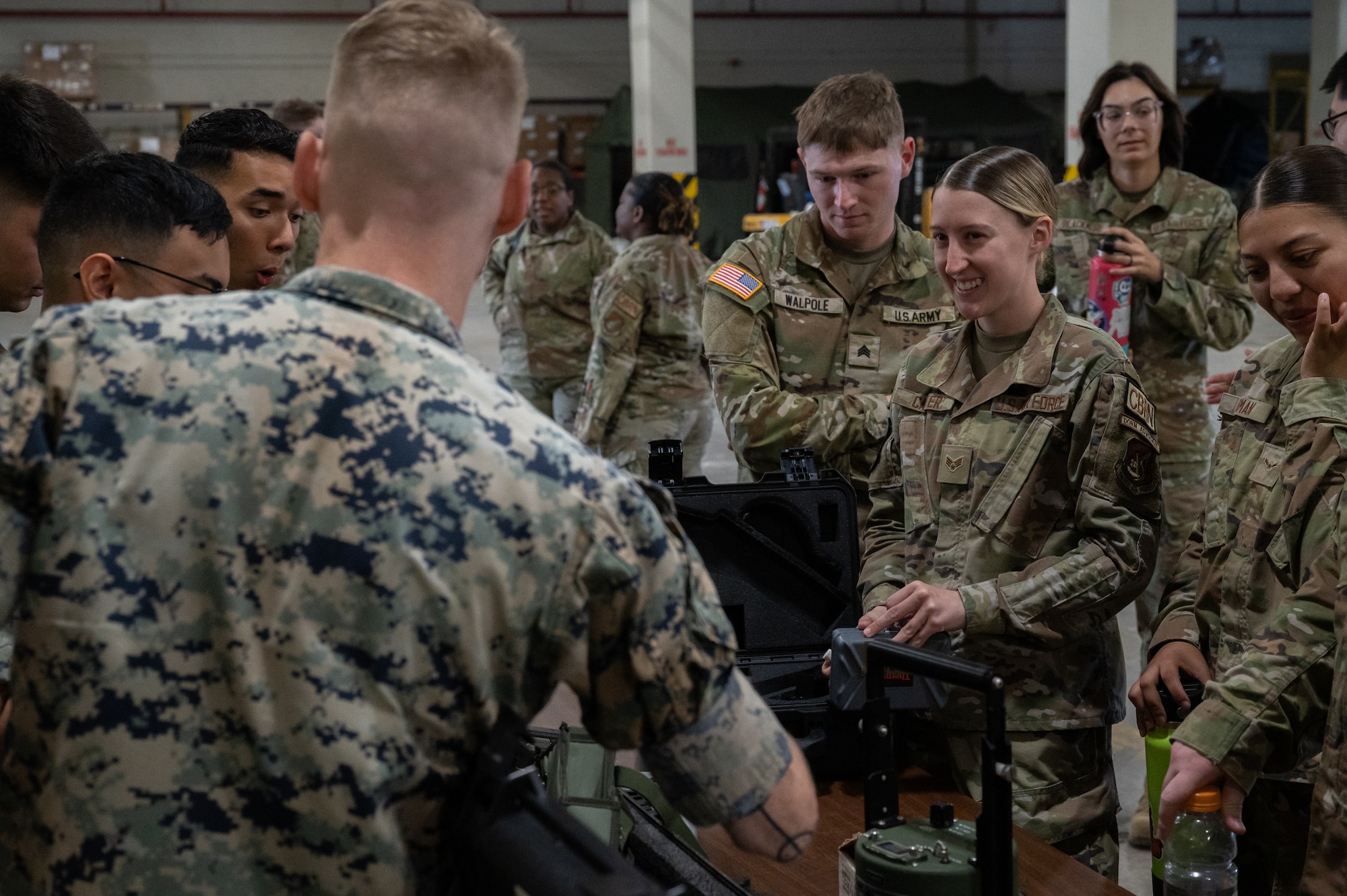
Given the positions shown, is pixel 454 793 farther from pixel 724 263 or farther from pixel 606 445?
pixel 606 445

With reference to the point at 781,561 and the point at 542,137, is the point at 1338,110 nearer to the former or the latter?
the point at 781,561

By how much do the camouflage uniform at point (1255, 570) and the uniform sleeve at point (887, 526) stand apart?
397mm

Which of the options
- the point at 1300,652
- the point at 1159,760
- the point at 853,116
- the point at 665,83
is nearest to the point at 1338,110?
the point at 853,116

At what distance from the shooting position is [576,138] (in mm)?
15102

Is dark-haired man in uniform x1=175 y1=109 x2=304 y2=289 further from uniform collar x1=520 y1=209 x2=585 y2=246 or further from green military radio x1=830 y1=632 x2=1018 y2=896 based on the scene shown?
uniform collar x1=520 y1=209 x2=585 y2=246

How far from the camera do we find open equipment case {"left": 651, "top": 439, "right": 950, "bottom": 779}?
6.10 ft

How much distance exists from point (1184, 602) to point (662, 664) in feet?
3.94

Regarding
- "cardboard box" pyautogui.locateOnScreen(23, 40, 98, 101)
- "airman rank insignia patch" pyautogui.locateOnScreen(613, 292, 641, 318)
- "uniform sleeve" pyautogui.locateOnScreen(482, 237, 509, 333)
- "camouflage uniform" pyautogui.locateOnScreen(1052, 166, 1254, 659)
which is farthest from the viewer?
"cardboard box" pyautogui.locateOnScreen(23, 40, 98, 101)

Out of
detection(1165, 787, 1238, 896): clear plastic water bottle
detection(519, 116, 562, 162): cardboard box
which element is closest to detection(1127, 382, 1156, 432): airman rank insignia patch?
detection(1165, 787, 1238, 896): clear plastic water bottle

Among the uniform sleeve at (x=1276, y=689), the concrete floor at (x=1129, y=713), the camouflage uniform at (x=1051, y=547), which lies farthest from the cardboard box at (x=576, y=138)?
the uniform sleeve at (x=1276, y=689)

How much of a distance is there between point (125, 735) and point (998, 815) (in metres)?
0.71

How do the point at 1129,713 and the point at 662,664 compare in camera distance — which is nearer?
the point at 662,664

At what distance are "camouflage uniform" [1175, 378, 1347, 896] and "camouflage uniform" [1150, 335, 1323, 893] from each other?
0.01 m

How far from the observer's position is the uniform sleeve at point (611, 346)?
4332 mm
